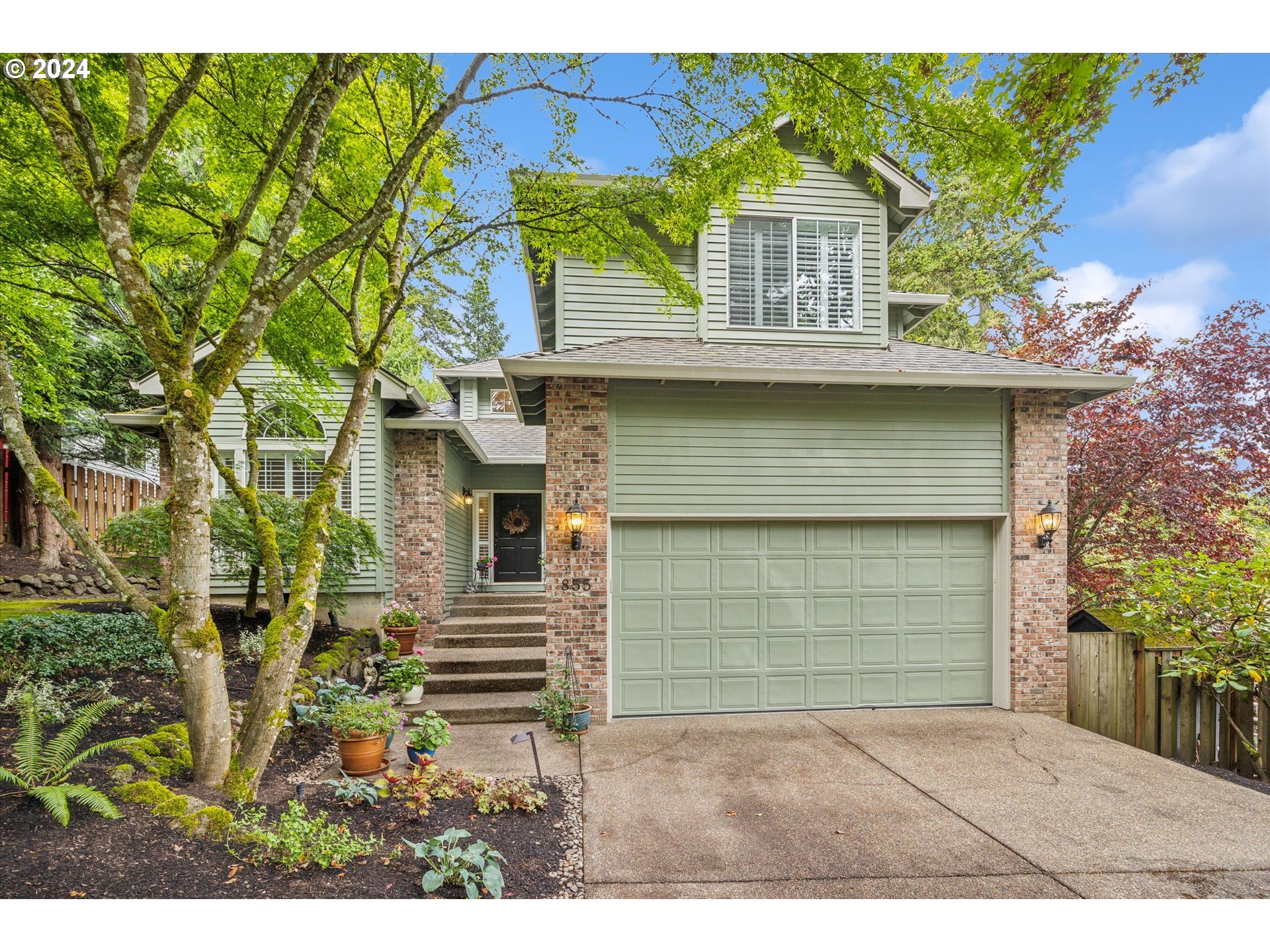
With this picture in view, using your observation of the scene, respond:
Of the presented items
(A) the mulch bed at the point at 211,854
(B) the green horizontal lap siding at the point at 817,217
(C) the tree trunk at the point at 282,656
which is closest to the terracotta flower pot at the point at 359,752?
(A) the mulch bed at the point at 211,854

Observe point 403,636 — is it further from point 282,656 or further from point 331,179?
point 331,179

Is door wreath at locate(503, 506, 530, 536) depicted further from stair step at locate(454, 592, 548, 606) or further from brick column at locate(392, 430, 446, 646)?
brick column at locate(392, 430, 446, 646)

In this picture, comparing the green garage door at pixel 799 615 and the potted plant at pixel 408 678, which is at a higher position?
the green garage door at pixel 799 615

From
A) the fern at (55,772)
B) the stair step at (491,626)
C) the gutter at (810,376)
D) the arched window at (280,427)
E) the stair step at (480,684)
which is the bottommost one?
the stair step at (480,684)

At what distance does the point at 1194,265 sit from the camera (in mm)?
6926

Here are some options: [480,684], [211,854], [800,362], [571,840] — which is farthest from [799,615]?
[211,854]

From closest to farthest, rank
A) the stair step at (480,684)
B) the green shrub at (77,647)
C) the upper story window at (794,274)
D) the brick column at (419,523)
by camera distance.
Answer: the green shrub at (77,647) < the stair step at (480,684) < the upper story window at (794,274) < the brick column at (419,523)

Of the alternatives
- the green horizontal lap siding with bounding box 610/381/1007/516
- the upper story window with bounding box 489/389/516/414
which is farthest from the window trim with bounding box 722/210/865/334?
the upper story window with bounding box 489/389/516/414

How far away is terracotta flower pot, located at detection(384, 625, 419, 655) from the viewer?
830cm

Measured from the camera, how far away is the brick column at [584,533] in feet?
20.5

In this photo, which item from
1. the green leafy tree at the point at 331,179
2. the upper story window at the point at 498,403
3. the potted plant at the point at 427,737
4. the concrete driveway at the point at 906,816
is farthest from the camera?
the upper story window at the point at 498,403

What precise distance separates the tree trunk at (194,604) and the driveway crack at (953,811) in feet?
15.3

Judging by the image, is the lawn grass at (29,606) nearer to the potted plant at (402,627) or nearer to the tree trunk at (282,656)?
the potted plant at (402,627)
